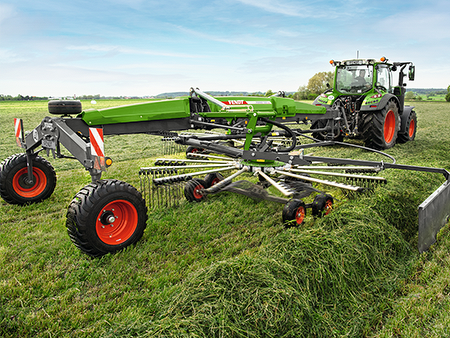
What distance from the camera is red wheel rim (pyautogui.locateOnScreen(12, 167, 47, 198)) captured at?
465 cm

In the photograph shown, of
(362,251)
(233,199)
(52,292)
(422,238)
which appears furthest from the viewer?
(233,199)

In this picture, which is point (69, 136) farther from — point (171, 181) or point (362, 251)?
point (362, 251)

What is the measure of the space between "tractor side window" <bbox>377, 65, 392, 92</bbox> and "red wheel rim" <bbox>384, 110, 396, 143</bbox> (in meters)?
0.93

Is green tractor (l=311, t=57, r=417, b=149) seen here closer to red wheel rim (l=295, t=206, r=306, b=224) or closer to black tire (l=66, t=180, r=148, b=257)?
red wheel rim (l=295, t=206, r=306, b=224)

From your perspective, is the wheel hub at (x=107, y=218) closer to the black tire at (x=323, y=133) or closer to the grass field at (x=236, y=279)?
the grass field at (x=236, y=279)

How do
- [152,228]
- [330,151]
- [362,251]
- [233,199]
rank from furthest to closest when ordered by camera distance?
[330,151]
[233,199]
[152,228]
[362,251]

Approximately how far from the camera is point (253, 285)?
2.33 m

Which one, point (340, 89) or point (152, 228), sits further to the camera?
point (340, 89)

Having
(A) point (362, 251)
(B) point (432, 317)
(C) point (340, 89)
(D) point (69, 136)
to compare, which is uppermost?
(C) point (340, 89)

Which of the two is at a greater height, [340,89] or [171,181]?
[340,89]

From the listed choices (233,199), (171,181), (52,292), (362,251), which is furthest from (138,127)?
(362,251)

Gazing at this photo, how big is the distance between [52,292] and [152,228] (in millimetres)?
1364

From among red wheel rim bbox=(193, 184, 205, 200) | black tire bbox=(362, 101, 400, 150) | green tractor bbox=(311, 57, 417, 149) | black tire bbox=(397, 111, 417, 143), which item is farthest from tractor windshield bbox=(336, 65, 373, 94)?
red wheel rim bbox=(193, 184, 205, 200)

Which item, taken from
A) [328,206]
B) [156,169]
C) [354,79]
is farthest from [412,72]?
[156,169]
